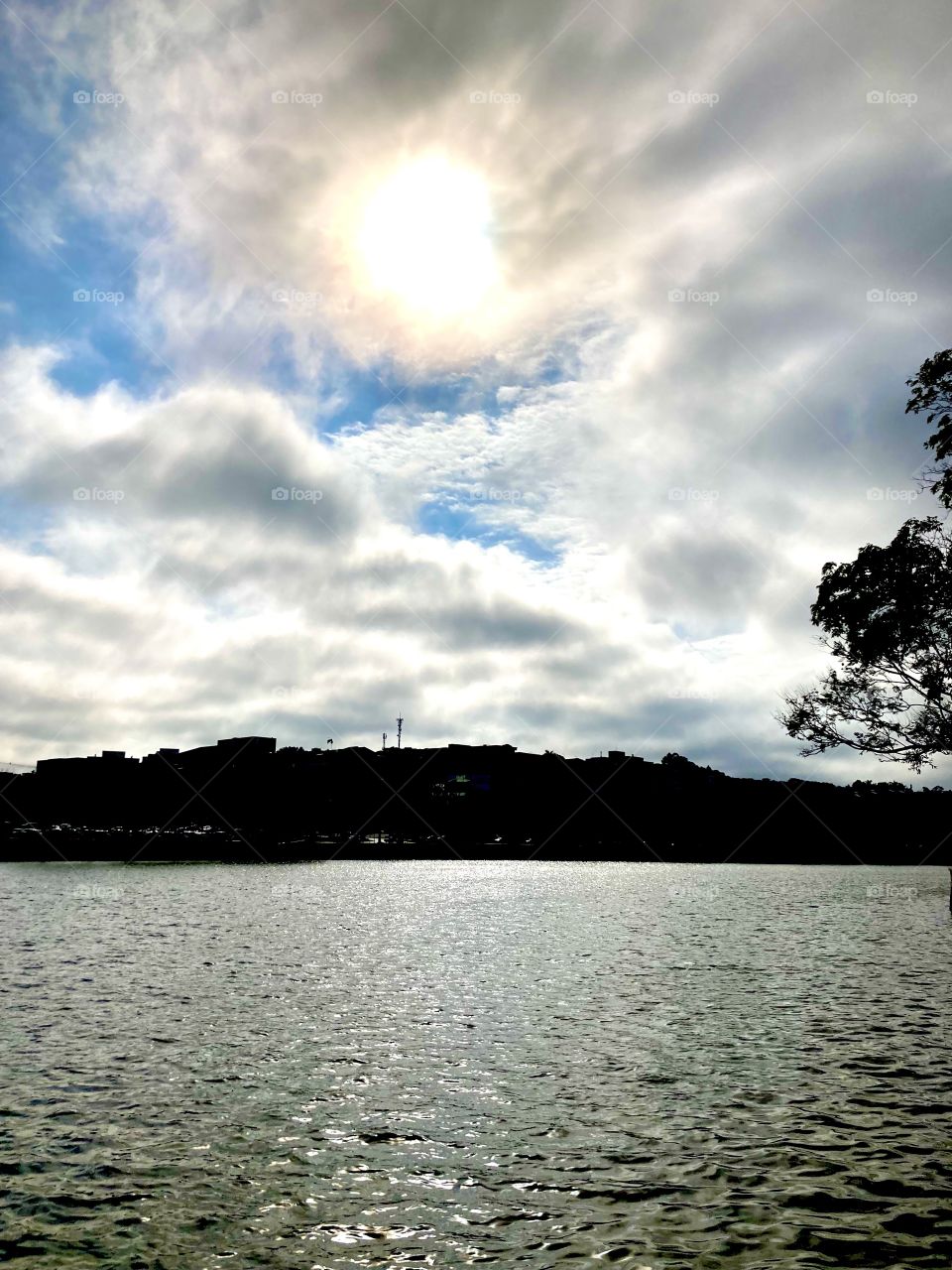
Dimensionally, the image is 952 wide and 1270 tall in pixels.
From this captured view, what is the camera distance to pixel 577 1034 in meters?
22.8

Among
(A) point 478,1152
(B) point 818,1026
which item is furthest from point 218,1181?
(B) point 818,1026

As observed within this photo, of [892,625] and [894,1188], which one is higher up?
[892,625]

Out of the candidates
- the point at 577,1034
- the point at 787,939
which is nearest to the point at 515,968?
the point at 577,1034

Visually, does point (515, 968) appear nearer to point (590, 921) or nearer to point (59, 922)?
point (590, 921)

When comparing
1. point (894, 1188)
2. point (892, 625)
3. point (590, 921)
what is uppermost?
point (892, 625)

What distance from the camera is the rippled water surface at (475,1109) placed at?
11.0 meters

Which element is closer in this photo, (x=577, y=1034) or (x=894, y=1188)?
(x=894, y=1188)

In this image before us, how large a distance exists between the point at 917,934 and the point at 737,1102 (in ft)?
122

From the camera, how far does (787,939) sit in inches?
1825

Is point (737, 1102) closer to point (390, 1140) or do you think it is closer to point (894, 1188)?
point (894, 1188)

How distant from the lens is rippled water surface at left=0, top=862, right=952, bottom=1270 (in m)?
11.0

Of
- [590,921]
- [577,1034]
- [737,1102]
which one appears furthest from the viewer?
[590,921]

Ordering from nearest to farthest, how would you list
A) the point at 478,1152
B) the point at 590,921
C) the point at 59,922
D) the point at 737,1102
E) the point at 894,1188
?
1. the point at 894,1188
2. the point at 478,1152
3. the point at 737,1102
4. the point at 59,922
5. the point at 590,921

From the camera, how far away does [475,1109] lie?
53.5 ft
